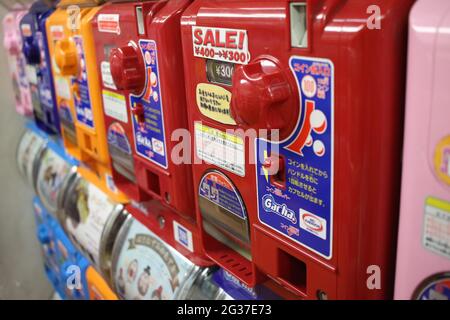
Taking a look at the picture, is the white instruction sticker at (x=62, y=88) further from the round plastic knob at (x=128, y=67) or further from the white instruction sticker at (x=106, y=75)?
the round plastic knob at (x=128, y=67)

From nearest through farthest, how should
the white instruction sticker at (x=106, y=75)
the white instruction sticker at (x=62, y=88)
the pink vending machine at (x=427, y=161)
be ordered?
the pink vending machine at (x=427, y=161) < the white instruction sticker at (x=106, y=75) < the white instruction sticker at (x=62, y=88)

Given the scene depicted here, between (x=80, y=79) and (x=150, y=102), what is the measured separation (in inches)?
20.0

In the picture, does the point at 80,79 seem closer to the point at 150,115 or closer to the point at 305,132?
the point at 150,115

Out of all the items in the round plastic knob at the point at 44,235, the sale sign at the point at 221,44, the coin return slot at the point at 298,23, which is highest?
the coin return slot at the point at 298,23

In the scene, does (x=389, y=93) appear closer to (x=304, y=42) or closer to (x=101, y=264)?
(x=304, y=42)

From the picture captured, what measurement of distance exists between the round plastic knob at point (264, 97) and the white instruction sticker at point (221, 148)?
13 centimetres

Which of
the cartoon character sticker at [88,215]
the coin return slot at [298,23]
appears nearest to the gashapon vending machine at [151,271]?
the cartoon character sticker at [88,215]

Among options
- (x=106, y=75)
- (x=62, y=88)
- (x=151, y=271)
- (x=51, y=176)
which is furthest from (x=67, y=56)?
(x=51, y=176)

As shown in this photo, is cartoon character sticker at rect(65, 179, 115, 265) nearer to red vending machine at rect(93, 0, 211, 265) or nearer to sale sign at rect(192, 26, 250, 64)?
red vending machine at rect(93, 0, 211, 265)

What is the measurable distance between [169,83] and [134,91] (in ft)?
0.55

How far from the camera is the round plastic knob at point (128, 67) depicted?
3.45ft

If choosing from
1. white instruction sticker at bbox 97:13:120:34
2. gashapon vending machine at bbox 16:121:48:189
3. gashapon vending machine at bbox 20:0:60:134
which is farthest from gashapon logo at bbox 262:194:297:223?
gashapon vending machine at bbox 16:121:48:189

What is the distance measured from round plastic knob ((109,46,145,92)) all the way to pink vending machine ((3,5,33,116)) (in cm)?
130
